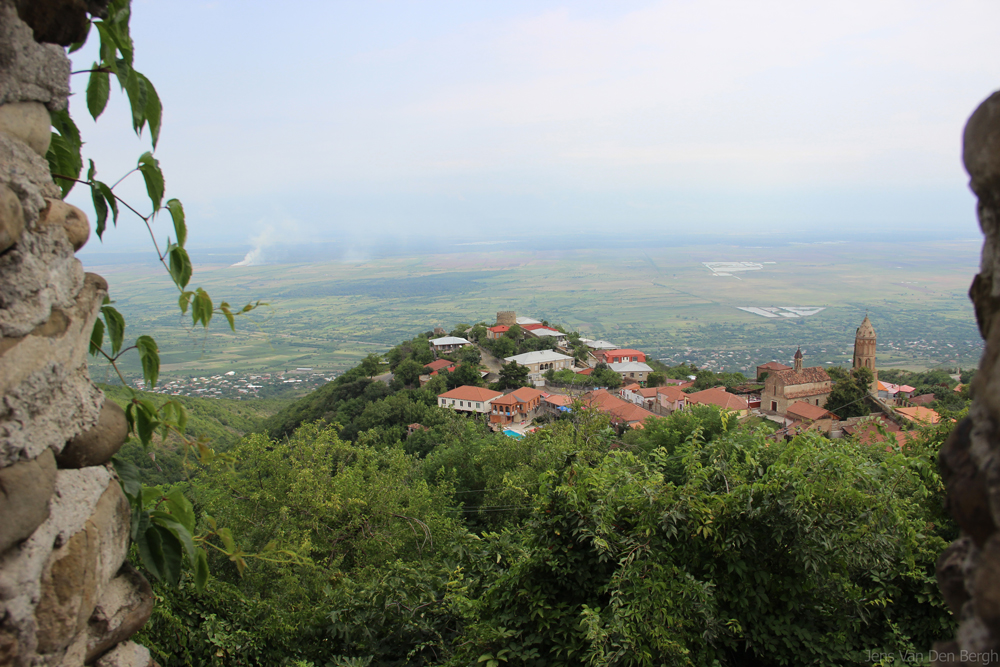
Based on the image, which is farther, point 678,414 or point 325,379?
point 325,379

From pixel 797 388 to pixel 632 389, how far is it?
9.75m

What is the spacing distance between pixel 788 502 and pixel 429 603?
135 inches

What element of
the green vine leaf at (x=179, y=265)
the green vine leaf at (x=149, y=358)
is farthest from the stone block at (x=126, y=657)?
the green vine leaf at (x=179, y=265)

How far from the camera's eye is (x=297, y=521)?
895 cm

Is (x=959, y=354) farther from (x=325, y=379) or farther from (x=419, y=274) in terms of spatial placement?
(x=419, y=274)

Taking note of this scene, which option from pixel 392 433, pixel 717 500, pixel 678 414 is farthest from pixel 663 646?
pixel 392 433

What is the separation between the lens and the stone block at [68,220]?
1.61 meters

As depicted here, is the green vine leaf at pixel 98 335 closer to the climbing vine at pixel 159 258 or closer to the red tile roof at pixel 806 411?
the climbing vine at pixel 159 258

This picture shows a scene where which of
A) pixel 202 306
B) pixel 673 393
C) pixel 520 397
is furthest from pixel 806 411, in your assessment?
pixel 202 306

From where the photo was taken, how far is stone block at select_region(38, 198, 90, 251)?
161cm

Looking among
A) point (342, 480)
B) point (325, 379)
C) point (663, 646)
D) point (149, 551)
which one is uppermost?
point (149, 551)

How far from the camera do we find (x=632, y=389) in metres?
37.4

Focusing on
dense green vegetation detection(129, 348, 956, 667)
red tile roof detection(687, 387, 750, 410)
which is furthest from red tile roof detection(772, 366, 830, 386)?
dense green vegetation detection(129, 348, 956, 667)

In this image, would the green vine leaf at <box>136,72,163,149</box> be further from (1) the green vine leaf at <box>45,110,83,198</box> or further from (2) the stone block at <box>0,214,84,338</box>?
(2) the stone block at <box>0,214,84,338</box>
